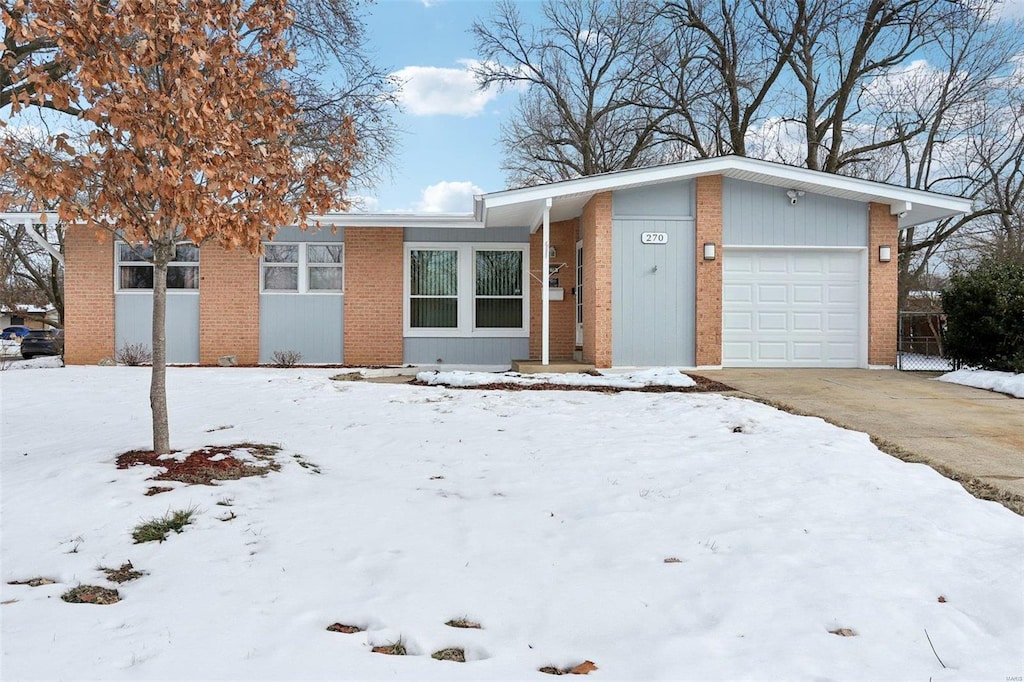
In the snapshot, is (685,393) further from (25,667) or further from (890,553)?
(25,667)

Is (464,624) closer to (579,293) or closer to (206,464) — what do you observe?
(206,464)

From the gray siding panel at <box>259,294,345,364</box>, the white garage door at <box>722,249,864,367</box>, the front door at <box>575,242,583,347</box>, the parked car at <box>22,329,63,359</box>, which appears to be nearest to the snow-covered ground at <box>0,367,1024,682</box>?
the white garage door at <box>722,249,864,367</box>

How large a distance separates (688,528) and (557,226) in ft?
31.9

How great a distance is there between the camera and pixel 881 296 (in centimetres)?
1026

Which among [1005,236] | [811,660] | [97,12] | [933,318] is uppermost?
[1005,236]

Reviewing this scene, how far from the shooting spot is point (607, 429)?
5.48m

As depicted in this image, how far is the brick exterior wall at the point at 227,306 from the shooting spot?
39.8ft

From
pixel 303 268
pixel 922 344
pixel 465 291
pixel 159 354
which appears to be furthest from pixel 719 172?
pixel 159 354

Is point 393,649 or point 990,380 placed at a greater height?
point 990,380

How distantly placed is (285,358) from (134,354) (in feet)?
9.76

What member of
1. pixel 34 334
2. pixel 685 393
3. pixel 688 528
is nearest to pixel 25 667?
pixel 688 528

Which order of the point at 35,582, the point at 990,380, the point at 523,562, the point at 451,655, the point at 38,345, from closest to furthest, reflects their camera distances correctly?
1. the point at 451,655
2. the point at 35,582
3. the point at 523,562
4. the point at 990,380
5. the point at 38,345

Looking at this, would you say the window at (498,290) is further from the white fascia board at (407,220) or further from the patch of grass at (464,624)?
the patch of grass at (464,624)

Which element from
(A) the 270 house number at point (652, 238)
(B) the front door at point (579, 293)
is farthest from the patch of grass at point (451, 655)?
(B) the front door at point (579, 293)
